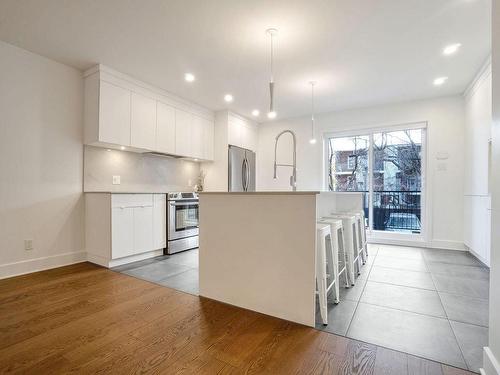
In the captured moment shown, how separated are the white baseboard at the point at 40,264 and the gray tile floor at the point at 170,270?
664mm

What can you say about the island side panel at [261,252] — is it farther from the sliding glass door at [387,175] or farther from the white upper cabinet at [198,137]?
the sliding glass door at [387,175]

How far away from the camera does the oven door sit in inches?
153

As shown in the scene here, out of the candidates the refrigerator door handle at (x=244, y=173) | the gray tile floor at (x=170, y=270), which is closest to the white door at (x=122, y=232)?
the gray tile floor at (x=170, y=270)

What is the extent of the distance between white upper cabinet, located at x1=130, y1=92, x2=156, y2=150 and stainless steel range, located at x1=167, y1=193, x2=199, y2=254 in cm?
86

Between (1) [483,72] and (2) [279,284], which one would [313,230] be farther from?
(1) [483,72]

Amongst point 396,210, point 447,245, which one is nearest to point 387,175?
point 396,210

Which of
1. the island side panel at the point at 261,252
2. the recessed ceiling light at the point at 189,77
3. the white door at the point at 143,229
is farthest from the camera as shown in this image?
the recessed ceiling light at the point at 189,77

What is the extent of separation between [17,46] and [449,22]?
4533mm

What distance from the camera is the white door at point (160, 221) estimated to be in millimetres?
3689

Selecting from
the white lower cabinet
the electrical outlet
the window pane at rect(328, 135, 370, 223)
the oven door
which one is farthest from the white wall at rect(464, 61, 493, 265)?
the electrical outlet

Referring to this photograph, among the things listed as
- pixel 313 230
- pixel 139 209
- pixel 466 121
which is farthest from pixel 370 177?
pixel 139 209

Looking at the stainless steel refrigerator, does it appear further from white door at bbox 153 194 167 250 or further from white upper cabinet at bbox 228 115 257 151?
white door at bbox 153 194 167 250

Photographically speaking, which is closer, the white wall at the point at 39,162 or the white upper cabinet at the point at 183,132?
the white wall at the point at 39,162

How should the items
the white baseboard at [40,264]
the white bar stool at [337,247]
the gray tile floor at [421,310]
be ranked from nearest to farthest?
the gray tile floor at [421,310] < the white bar stool at [337,247] < the white baseboard at [40,264]
